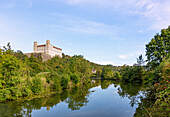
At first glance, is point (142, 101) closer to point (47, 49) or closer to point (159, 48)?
point (159, 48)

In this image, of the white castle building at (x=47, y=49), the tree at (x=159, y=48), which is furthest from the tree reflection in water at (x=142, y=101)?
the white castle building at (x=47, y=49)

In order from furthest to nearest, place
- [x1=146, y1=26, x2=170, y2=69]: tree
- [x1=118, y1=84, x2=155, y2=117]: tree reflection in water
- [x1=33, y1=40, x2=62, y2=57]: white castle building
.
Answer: [x1=33, y1=40, x2=62, y2=57]: white castle building < [x1=146, y1=26, x2=170, y2=69]: tree < [x1=118, y1=84, x2=155, y2=117]: tree reflection in water

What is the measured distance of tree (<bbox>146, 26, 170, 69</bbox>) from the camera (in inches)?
671

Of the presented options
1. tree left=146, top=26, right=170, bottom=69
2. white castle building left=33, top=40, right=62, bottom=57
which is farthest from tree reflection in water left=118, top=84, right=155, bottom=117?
white castle building left=33, top=40, right=62, bottom=57

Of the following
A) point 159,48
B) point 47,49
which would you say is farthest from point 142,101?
point 47,49

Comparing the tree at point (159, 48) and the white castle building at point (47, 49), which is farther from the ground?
the white castle building at point (47, 49)

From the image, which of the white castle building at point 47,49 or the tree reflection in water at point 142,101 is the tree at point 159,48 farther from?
the white castle building at point 47,49

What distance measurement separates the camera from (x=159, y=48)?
1781 cm

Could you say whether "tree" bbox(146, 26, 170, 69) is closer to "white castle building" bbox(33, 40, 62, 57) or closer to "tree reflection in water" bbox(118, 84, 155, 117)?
"tree reflection in water" bbox(118, 84, 155, 117)

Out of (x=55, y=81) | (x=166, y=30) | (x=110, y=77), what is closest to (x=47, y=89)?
(x=55, y=81)

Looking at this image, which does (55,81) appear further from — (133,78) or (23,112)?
(133,78)

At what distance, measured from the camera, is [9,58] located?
15.3 meters

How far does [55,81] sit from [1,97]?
8.76 metres

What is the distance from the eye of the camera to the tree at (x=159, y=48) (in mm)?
17047
